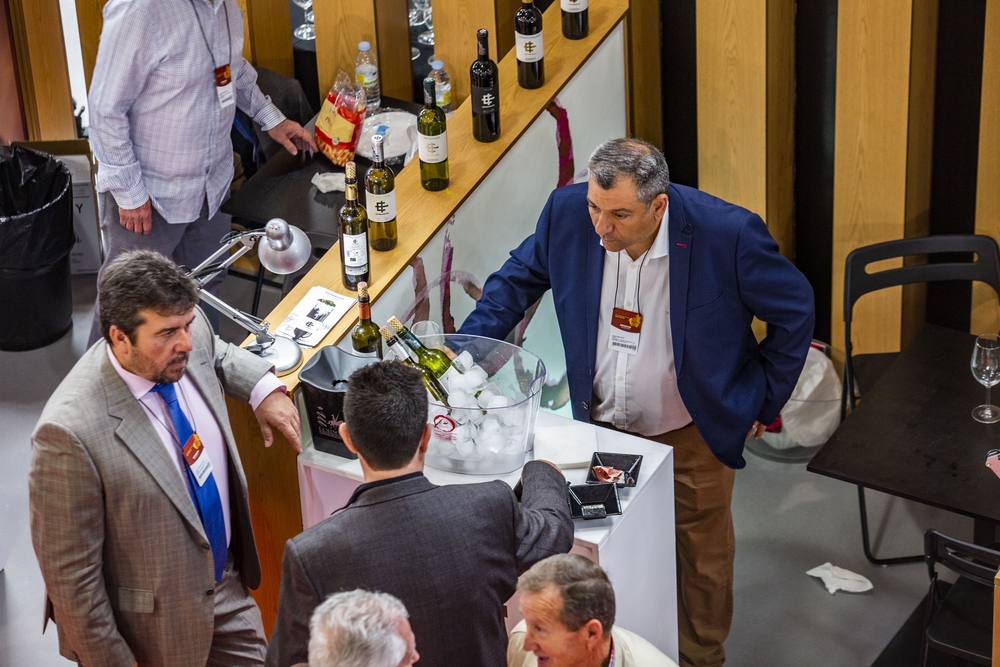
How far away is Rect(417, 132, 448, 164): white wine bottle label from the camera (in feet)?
12.4

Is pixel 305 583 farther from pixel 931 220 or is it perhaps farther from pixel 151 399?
pixel 931 220

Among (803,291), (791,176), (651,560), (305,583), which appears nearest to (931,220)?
(791,176)

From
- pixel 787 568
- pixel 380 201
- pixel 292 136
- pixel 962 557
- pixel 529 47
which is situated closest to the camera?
pixel 962 557

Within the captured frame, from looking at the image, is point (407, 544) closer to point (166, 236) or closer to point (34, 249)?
point (166, 236)

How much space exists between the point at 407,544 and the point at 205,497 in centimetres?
75

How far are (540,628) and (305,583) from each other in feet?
1.46

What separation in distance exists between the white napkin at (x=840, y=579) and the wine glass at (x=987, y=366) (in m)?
0.74

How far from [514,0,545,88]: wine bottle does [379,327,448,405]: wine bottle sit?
1299 millimetres

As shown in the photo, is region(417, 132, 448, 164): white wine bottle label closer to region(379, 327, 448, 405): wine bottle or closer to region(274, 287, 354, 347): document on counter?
region(274, 287, 354, 347): document on counter

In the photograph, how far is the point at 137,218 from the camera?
4473 millimetres

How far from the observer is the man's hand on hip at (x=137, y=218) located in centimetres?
445

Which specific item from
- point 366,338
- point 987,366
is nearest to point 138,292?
point 366,338

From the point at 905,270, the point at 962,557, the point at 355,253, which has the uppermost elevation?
the point at 355,253

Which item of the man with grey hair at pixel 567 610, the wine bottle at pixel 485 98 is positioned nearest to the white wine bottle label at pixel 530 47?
the wine bottle at pixel 485 98
